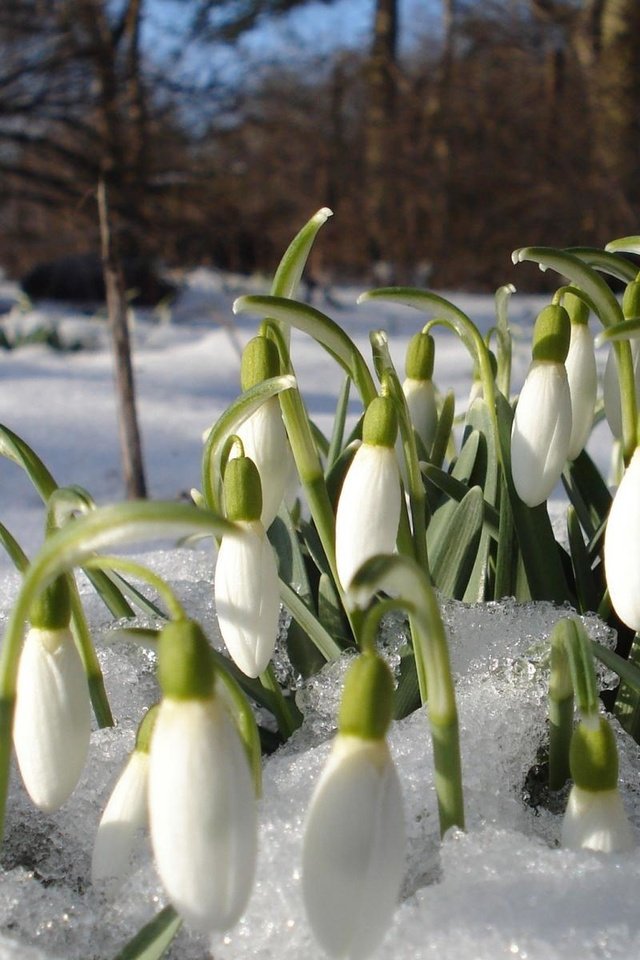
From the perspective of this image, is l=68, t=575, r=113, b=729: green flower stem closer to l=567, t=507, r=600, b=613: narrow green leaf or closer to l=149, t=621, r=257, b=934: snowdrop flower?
l=149, t=621, r=257, b=934: snowdrop flower

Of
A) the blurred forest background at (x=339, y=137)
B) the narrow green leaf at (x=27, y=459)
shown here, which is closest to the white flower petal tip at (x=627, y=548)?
the narrow green leaf at (x=27, y=459)

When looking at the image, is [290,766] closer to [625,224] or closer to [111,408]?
[111,408]

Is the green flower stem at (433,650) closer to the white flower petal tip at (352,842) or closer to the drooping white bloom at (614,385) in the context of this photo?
the white flower petal tip at (352,842)

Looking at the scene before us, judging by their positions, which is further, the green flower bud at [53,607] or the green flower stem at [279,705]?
the green flower stem at [279,705]

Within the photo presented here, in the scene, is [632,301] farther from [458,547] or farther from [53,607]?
[53,607]

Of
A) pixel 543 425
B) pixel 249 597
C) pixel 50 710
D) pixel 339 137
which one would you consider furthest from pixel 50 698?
pixel 339 137

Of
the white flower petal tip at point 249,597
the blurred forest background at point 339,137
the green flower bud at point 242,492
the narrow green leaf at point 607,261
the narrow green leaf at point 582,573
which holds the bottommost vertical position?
the narrow green leaf at point 582,573

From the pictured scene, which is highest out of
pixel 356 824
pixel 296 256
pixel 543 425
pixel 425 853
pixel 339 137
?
pixel 339 137
